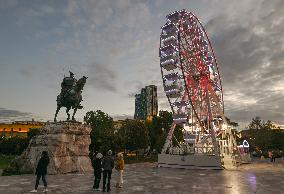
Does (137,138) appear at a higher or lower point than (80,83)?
lower

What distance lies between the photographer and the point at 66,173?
2822cm

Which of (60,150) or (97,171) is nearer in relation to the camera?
(97,171)

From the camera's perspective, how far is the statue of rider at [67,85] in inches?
1245

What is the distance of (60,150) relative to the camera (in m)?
28.7

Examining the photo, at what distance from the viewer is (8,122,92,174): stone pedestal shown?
92.7 feet

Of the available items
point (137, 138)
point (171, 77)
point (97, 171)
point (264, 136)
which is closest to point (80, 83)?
point (97, 171)

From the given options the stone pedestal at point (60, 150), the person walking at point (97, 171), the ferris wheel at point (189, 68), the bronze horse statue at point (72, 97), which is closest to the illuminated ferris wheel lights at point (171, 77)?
the ferris wheel at point (189, 68)

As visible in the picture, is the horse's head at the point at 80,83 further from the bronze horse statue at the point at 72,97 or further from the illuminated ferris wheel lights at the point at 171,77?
the illuminated ferris wheel lights at the point at 171,77

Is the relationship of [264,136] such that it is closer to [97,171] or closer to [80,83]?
[80,83]

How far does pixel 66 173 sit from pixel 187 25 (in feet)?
92.2

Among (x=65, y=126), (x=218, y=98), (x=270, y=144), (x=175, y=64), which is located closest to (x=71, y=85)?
(x=65, y=126)

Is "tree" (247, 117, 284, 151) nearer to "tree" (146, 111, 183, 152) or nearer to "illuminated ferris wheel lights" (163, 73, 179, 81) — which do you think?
"tree" (146, 111, 183, 152)

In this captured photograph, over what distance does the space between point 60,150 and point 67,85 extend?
264 inches

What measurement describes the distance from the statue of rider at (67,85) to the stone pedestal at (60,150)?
3.14 metres
